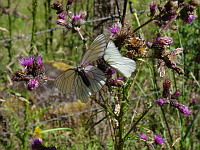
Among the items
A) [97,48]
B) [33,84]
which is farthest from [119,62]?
[33,84]

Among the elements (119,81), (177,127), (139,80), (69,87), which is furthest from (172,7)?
(139,80)

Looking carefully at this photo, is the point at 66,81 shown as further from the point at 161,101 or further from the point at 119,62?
the point at 161,101

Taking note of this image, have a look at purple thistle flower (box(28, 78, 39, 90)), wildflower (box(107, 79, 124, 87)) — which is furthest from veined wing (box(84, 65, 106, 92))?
purple thistle flower (box(28, 78, 39, 90))

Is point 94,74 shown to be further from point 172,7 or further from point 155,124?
point 155,124

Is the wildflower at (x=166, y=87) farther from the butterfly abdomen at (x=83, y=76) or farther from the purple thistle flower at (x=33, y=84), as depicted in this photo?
the purple thistle flower at (x=33, y=84)

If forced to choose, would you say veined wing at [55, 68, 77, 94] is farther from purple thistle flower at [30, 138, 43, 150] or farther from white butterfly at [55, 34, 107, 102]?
purple thistle flower at [30, 138, 43, 150]

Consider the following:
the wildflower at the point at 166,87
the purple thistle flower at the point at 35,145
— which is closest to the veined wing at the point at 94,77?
the wildflower at the point at 166,87
